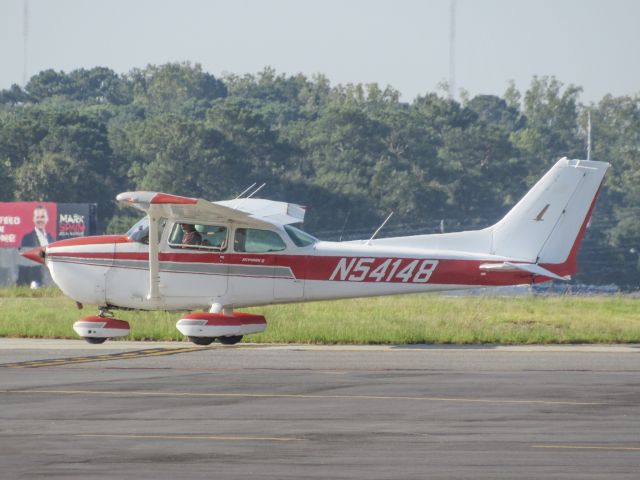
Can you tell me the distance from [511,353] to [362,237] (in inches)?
2056

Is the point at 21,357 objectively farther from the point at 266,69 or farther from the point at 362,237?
the point at 266,69

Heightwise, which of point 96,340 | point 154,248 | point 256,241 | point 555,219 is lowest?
point 96,340

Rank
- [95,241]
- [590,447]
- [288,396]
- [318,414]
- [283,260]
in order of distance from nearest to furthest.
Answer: [590,447] → [318,414] → [288,396] → [283,260] → [95,241]

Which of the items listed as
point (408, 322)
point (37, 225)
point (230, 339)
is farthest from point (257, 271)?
point (37, 225)

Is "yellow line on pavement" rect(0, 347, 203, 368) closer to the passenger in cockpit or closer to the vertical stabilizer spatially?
the passenger in cockpit

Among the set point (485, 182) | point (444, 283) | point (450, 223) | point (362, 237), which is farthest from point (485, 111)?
point (444, 283)

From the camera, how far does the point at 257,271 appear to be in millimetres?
19906

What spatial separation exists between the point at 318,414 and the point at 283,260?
7245mm

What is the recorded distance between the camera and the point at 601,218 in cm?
8606

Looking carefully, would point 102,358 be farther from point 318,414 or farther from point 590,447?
point 590,447

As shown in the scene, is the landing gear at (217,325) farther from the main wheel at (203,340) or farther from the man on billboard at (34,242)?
the man on billboard at (34,242)

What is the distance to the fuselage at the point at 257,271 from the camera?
19.7m

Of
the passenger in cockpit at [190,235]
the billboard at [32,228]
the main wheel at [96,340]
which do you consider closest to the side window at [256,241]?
the passenger in cockpit at [190,235]

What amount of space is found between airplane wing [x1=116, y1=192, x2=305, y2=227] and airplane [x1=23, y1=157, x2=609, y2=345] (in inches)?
1.8
